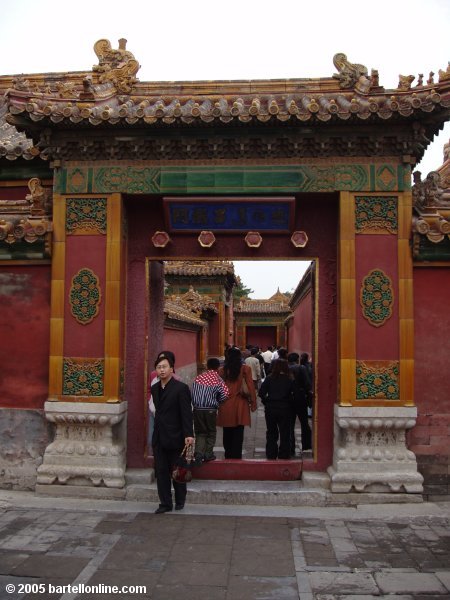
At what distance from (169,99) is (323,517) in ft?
18.4

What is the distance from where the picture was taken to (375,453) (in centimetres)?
725

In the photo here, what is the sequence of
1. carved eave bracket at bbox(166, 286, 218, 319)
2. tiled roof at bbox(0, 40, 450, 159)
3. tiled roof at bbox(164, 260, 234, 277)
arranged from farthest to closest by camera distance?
tiled roof at bbox(164, 260, 234, 277) < carved eave bracket at bbox(166, 286, 218, 319) < tiled roof at bbox(0, 40, 450, 159)

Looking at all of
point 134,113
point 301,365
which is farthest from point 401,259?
point 134,113

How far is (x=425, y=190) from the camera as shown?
7.72 meters

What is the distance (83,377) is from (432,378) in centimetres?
439

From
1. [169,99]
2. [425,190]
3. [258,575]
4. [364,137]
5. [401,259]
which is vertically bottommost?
[258,575]

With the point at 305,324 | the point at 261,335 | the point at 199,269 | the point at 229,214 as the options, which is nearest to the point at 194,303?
the point at 305,324

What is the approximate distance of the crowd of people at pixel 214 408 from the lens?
6.82 m

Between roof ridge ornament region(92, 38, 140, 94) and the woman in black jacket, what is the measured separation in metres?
4.32

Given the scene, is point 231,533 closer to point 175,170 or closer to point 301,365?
point 301,365

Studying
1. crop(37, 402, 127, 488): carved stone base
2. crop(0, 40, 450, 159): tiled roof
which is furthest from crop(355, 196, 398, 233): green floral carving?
crop(37, 402, 127, 488): carved stone base

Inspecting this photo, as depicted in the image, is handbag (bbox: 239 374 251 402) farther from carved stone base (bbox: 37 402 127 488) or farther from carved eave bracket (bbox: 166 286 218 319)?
carved eave bracket (bbox: 166 286 218 319)

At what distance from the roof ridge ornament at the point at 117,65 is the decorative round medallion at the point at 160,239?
6.40 feet

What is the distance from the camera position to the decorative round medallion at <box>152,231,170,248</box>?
7957 millimetres
